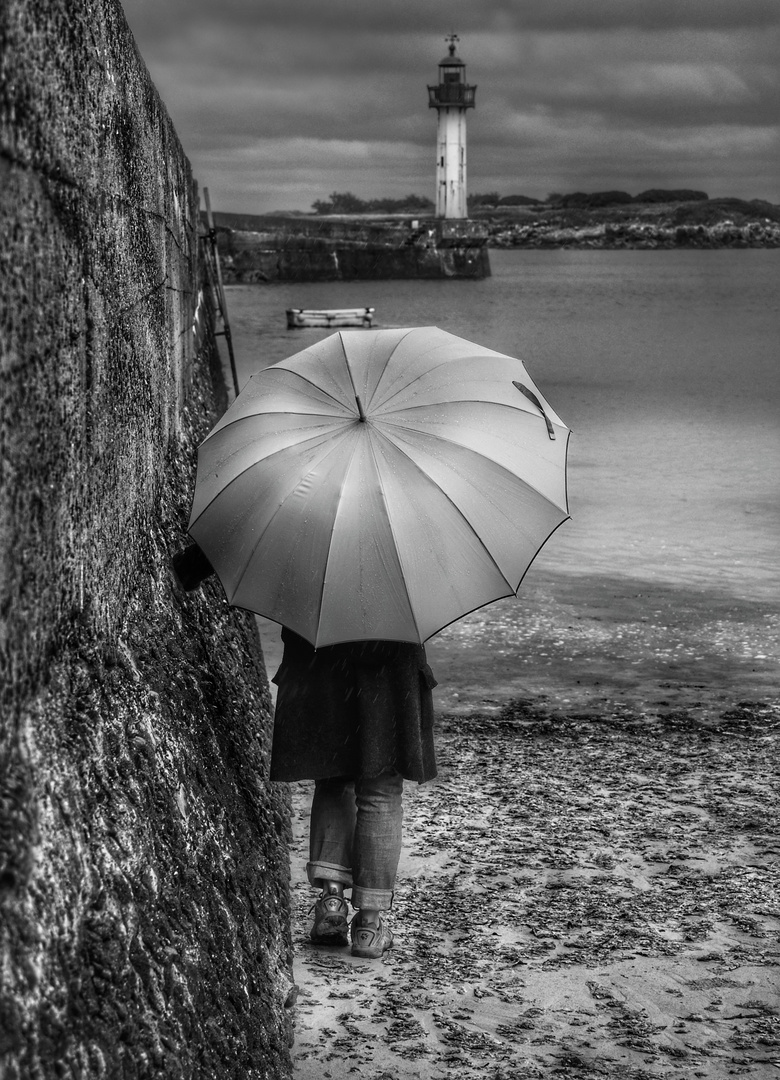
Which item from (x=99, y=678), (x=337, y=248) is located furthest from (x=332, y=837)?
(x=337, y=248)

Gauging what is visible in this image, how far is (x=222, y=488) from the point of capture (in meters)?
2.95

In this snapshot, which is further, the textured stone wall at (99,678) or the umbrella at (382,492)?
the umbrella at (382,492)

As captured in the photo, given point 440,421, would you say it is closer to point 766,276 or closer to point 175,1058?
point 175,1058

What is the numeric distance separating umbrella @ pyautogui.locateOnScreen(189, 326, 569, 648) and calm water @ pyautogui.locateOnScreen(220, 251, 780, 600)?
512cm

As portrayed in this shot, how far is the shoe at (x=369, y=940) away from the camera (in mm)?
3227

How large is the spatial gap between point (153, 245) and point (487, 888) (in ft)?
6.64

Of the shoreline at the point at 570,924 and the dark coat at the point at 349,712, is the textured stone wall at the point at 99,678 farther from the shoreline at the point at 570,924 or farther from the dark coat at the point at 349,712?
the shoreline at the point at 570,924

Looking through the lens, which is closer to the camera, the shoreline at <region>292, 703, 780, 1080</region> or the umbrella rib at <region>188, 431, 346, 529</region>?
the shoreline at <region>292, 703, 780, 1080</region>

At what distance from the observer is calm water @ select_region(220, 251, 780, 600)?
9.44 meters

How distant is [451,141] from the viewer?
7275 centimetres

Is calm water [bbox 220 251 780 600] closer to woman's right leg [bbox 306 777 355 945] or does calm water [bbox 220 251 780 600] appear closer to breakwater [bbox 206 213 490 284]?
breakwater [bbox 206 213 490 284]

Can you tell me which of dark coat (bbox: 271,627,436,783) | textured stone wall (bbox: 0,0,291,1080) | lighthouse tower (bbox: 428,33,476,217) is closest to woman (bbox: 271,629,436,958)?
dark coat (bbox: 271,627,436,783)

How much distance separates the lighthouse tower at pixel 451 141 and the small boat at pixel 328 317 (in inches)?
1257

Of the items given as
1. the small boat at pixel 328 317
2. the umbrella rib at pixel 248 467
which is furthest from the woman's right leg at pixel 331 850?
the small boat at pixel 328 317
